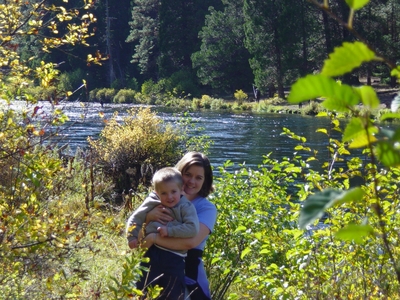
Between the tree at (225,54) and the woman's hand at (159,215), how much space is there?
1758 inches

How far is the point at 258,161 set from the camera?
16531mm

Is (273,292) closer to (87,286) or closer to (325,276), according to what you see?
(325,276)

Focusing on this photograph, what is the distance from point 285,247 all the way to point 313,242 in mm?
357

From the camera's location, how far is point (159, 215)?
3.33 meters

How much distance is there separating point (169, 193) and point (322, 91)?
2.63 metres

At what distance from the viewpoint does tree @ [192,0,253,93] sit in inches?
1882

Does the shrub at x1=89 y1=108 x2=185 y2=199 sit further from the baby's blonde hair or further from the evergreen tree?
the evergreen tree

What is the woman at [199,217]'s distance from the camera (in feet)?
11.0

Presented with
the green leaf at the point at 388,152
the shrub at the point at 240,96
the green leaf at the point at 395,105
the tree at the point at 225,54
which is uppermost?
the tree at the point at 225,54

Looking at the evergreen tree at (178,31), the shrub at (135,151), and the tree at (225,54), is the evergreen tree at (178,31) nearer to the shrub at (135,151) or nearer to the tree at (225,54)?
the tree at (225,54)

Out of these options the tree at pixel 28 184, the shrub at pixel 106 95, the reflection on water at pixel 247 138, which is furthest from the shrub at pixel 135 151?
the shrub at pixel 106 95

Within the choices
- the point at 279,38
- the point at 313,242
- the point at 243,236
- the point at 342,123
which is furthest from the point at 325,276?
the point at 279,38

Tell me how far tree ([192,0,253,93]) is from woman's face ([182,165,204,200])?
145ft

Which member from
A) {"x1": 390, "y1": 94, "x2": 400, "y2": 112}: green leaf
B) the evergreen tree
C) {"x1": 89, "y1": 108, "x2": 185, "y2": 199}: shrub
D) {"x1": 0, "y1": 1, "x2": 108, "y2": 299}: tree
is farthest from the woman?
the evergreen tree
